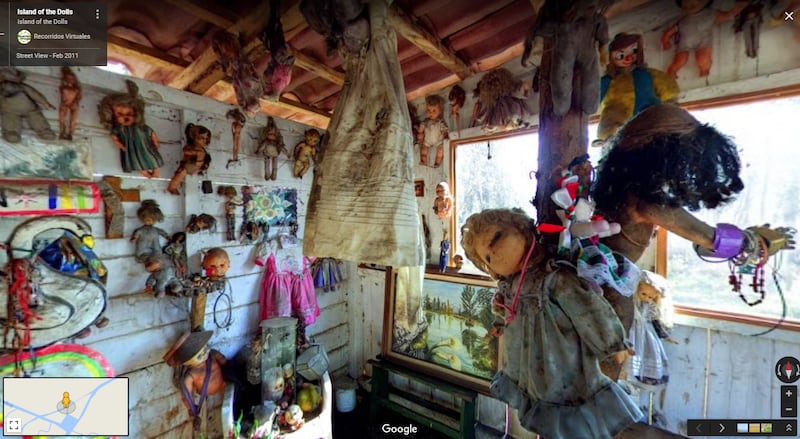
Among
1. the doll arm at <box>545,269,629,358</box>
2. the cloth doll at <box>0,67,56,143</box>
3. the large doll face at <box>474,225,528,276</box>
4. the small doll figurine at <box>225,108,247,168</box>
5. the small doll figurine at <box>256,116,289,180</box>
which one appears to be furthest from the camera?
the small doll figurine at <box>256,116,289,180</box>

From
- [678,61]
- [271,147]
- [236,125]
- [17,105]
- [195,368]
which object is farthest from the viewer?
[271,147]

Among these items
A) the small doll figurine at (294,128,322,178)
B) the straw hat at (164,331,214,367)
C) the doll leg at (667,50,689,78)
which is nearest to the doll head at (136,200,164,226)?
the straw hat at (164,331,214,367)

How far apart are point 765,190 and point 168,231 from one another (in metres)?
2.55

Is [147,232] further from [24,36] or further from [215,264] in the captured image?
[24,36]

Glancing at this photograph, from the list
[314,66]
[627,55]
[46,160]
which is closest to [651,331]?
[627,55]

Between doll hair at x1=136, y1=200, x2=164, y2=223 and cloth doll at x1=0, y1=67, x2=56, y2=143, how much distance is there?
399 millimetres

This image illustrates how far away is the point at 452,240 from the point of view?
193 centimetres

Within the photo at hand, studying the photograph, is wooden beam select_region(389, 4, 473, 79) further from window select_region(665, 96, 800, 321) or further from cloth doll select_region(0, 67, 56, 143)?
cloth doll select_region(0, 67, 56, 143)

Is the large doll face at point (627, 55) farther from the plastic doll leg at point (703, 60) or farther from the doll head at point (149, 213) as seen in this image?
the doll head at point (149, 213)

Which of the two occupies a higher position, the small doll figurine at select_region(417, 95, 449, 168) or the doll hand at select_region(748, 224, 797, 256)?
the small doll figurine at select_region(417, 95, 449, 168)

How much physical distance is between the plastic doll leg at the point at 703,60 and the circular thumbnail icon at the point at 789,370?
1.12 meters

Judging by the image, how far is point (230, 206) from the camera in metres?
1.67

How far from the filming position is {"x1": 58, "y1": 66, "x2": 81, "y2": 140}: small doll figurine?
3.78 feet

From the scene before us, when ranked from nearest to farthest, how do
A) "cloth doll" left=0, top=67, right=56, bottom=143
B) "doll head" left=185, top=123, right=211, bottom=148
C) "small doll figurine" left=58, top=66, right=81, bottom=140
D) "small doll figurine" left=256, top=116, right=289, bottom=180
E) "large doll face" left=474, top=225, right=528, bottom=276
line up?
"large doll face" left=474, top=225, right=528, bottom=276 < "cloth doll" left=0, top=67, right=56, bottom=143 < "small doll figurine" left=58, top=66, right=81, bottom=140 < "doll head" left=185, top=123, right=211, bottom=148 < "small doll figurine" left=256, top=116, right=289, bottom=180
